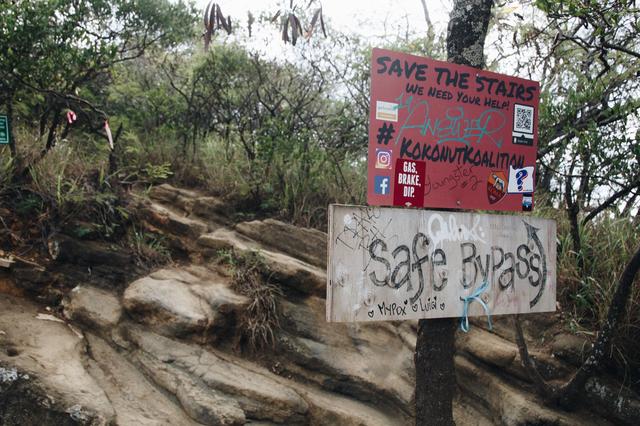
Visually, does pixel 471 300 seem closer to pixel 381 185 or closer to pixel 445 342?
pixel 445 342

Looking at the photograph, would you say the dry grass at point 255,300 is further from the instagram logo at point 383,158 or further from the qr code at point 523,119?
the qr code at point 523,119

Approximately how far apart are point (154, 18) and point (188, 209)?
2.63 m

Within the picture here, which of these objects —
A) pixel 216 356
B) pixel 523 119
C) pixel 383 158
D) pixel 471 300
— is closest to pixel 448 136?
pixel 383 158

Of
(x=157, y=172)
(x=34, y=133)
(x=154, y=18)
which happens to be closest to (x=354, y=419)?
(x=157, y=172)

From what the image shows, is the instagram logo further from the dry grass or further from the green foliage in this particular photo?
the green foliage

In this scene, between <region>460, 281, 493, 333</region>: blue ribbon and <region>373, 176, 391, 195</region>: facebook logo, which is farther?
<region>460, 281, 493, 333</region>: blue ribbon

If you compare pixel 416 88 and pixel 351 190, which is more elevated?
pixel 416 88

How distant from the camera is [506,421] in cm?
446

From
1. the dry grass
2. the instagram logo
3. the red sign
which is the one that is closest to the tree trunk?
the red sign

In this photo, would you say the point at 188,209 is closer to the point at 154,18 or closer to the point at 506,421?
the point at 154,18

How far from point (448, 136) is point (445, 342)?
1275 millimetres

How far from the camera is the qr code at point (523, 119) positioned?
3203 mm

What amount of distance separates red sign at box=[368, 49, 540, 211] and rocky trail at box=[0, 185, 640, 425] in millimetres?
2289

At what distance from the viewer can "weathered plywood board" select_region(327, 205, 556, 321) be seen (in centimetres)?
255
